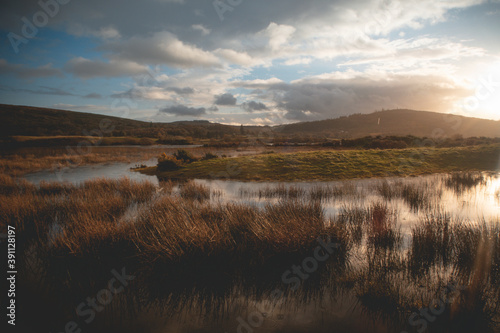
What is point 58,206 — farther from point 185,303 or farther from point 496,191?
point 496,191

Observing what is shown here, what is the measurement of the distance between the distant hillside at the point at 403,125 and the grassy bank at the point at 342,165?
8208cm

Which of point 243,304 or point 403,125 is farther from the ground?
point 403,125

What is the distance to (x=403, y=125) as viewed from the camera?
12862 cm

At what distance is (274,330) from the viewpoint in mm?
4406

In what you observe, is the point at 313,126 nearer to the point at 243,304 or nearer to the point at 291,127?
the point at 291,127

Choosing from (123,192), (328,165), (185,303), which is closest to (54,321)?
(185,303)

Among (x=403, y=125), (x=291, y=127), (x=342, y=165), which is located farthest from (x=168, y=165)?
(x=291, y=127)

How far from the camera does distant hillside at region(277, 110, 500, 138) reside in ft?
357

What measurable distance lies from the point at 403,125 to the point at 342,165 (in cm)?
12809

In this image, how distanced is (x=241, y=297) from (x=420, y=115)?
563 feet

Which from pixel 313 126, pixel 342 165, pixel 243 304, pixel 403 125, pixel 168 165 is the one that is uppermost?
pixel 313 126

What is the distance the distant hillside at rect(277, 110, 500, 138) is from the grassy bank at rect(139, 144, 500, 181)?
3232 inches

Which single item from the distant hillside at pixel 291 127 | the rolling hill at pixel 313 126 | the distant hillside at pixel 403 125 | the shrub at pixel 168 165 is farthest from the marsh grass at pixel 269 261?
the distant hillside at pixel 403 125

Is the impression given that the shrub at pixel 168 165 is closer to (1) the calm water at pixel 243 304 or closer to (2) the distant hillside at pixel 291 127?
(1) the calm water at pixel 243 304
